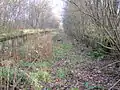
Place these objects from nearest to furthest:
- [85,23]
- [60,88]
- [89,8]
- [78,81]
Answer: [60,88] → [78,81] → [89,8] → [85,23]

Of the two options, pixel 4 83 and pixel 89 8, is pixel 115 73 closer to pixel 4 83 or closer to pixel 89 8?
pixel 89 8

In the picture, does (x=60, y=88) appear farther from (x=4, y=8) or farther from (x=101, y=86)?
(x=4, y=8)

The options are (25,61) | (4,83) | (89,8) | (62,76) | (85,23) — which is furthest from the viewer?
(85,23)

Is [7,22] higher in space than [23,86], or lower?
higher

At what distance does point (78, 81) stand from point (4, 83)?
2.43m

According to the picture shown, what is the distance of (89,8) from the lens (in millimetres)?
7316

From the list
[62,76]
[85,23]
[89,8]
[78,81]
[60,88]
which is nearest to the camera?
[60,88]

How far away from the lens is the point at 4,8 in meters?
9.66

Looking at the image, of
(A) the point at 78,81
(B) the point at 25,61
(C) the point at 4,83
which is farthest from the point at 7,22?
(C) the point at 4,83

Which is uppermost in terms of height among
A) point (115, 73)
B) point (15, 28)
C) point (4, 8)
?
point (4, 8)

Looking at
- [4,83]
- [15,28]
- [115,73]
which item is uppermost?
[15,28]

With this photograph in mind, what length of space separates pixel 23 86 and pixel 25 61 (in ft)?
12.9

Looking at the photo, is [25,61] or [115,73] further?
[25,61]

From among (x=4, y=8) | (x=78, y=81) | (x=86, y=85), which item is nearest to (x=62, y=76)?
(x=78, y=81)
